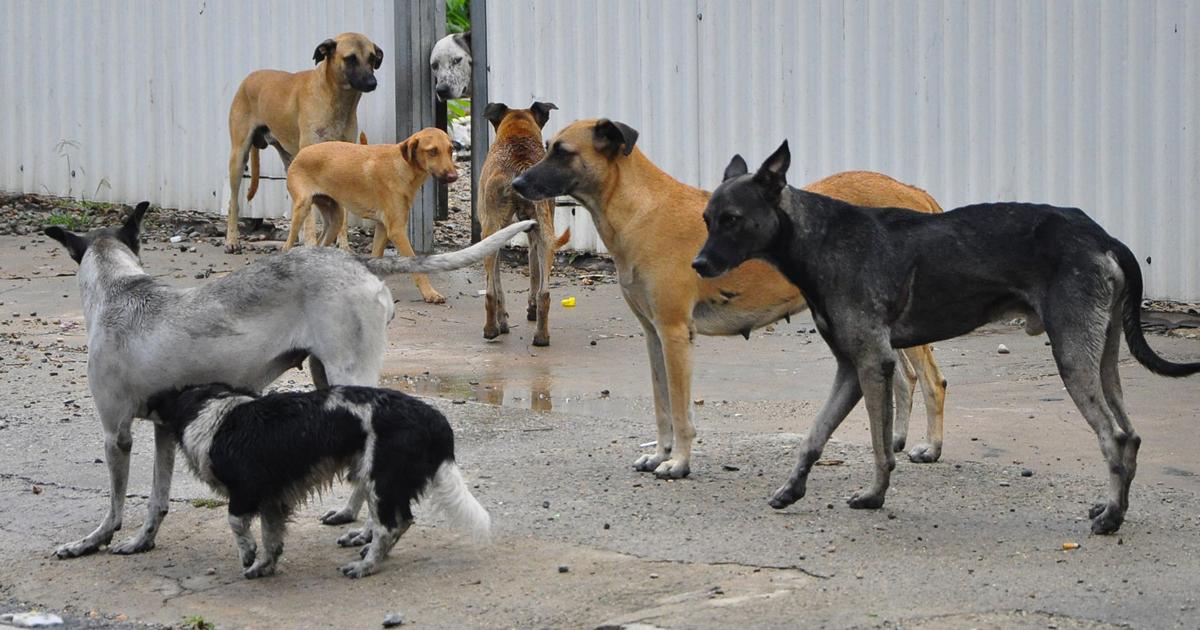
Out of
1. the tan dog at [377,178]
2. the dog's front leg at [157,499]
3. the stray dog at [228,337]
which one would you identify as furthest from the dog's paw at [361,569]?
the tan dog at [377,178]

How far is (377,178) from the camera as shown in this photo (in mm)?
12445

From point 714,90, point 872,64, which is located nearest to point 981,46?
point 872,64

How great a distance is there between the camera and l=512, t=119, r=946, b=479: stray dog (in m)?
7.18

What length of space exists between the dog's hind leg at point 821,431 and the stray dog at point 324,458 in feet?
4.58

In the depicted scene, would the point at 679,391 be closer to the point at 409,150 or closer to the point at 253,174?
the point at 409,150

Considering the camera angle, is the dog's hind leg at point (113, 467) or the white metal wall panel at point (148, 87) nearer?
the dog's hind leg at point (113, 467)

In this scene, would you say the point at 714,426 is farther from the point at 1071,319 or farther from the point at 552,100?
the point at 552,100

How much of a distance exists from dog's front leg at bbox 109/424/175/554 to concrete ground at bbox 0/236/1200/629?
99 mm

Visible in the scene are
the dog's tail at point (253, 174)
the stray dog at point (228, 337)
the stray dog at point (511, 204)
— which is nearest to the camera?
the stray dog at point (228, 337)

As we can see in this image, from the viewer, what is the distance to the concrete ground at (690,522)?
5.22 meters

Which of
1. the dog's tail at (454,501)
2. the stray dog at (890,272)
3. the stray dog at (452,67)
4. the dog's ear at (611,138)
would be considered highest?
the stray dog at (452,67)

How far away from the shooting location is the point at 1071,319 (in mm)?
6000

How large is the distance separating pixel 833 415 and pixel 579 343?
4.41 meters

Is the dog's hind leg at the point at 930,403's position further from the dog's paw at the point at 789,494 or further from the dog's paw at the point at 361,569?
the dog's paw at the point at 361,569
